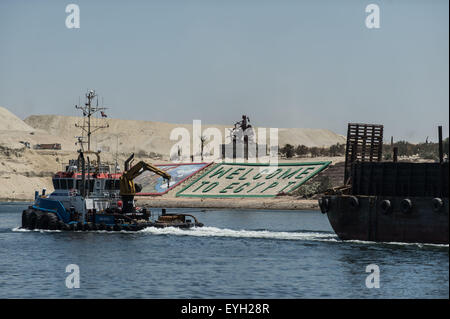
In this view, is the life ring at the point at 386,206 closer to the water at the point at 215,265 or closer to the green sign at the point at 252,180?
the water at the point at 215,265

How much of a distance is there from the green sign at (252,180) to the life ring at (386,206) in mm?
71295

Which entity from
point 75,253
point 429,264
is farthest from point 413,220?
point 75,253

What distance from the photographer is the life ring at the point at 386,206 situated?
49969 mm

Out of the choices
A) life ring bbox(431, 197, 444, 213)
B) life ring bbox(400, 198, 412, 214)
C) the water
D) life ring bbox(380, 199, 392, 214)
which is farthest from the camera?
life ring bbox(380, 199, 392, 214)

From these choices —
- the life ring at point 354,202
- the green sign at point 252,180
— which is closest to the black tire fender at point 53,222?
the life ring at point 354,202

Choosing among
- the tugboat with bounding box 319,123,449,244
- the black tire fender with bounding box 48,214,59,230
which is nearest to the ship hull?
the tugboat with bounding box 319,123,449,244

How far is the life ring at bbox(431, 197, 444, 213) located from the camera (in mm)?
46750

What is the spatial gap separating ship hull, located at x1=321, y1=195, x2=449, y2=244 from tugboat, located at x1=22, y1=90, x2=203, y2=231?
42.6 feet

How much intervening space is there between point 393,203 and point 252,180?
8165cm

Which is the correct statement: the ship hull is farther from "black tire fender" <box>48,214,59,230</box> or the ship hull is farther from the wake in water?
"black tire fender" <box>48,214,59,230</box>

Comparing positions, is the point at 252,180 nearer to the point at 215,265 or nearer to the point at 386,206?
the point at 386,206

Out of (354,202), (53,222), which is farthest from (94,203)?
(354,202)

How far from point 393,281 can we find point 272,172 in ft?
327

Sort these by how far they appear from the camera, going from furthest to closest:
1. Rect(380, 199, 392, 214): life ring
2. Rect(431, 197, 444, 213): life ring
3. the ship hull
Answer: Rect(380, 199, 392, 214): life ring → the ship hull → Rect(431, 197, 444, 213): life ring
